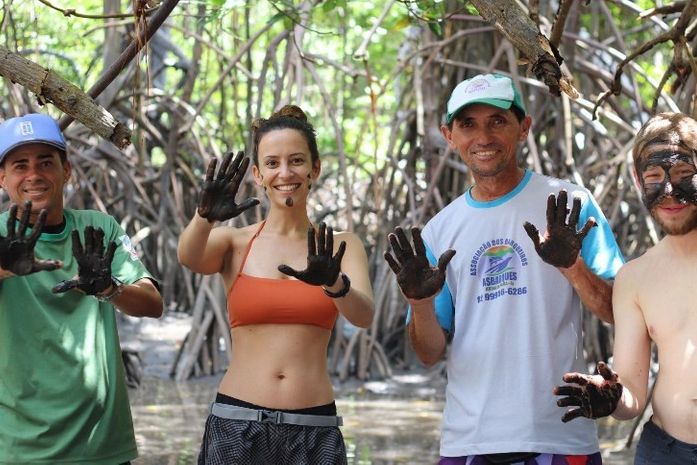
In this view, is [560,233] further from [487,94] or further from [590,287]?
[487,94]

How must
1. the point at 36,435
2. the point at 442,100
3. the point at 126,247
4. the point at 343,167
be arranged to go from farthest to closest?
the point at 442,100 → the point at 343,167 → the point at 126,247 → the point at 36,435

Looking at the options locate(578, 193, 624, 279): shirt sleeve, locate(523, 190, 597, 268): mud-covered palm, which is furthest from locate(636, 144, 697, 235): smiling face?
locate(578, 193, 624, 279): shirt sleeve

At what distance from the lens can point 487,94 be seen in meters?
3.10

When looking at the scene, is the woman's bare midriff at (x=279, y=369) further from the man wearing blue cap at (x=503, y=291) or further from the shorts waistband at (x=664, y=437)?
the shorts waistband at (x=664, y=437)

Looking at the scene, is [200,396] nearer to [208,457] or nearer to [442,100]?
[442,100]

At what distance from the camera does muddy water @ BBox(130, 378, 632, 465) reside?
5672mm

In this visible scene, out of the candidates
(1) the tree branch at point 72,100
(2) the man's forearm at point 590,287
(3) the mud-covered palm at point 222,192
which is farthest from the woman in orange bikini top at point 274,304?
(2) the man's forearm at point 590,287

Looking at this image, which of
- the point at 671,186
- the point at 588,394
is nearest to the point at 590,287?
the point at 671,186

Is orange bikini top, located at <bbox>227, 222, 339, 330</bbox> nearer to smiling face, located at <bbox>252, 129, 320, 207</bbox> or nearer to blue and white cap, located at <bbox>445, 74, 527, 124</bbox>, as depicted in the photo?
smiling face, located at <bbox>252, 129, 320, 207</bbox>

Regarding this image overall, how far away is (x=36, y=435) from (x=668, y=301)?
58.6 inches

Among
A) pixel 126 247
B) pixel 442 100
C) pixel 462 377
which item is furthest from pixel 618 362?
pixel 442 100

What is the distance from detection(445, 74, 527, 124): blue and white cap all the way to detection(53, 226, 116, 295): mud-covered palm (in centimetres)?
94

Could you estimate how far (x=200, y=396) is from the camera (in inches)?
282

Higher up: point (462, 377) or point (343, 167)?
point (343, 167)
